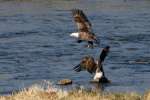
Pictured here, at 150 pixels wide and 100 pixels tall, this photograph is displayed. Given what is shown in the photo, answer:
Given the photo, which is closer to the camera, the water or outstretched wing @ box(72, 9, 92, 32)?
outstretched wing @ box(72, 9, 92, 32)

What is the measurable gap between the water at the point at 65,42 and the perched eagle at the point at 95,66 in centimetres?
43

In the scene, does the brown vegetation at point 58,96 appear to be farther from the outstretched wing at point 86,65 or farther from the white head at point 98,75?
the white head at point 98,75

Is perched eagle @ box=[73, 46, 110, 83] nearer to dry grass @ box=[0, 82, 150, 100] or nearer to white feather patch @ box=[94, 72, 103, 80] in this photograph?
white feather patch @ box=[94, 72, 103, 80]

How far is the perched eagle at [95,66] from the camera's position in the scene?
18.8m

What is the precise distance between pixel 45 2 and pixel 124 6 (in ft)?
19.0

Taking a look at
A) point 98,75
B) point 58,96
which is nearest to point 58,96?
point 58,96

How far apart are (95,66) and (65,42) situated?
9933mm

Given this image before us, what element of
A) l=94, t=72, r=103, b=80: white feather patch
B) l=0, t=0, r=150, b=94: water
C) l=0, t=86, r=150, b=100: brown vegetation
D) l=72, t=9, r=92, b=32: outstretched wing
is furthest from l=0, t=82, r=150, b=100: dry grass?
l=94, t=72, r=103, b=80: white feather patch

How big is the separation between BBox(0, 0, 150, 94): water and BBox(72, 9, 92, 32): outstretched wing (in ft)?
6.52

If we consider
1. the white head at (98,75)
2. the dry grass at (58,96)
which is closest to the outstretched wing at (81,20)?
the white head at (98,75)

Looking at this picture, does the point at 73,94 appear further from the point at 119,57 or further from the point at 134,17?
the point at 134,17

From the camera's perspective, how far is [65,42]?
29.4 m

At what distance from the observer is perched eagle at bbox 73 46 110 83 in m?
18.8

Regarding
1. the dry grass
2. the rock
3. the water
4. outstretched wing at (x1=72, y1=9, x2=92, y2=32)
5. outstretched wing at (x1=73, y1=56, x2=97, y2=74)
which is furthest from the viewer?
the water
